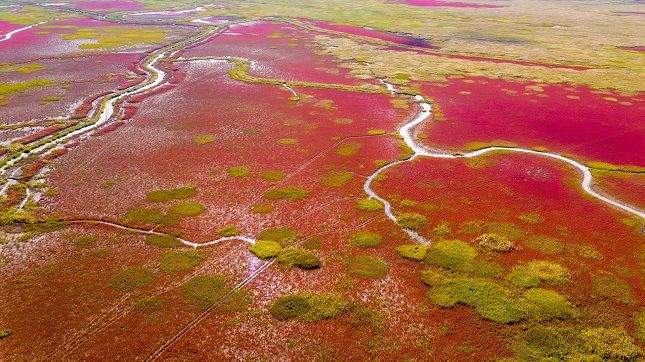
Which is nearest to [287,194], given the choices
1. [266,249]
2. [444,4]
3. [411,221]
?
[266,249]

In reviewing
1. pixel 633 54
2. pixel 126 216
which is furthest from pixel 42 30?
pixel 633 54

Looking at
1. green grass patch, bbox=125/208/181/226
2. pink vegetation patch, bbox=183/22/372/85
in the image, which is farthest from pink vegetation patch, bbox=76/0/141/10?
green grass patch, bbox=125/208/181/226

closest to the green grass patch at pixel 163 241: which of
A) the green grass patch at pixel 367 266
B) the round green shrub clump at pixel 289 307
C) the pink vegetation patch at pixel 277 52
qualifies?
the round green shrub clump at pixel 289 307

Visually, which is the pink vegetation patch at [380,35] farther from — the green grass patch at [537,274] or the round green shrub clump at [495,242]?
the green grass patch at [537,274]

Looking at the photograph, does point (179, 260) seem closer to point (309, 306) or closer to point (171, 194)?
point (171, 194)

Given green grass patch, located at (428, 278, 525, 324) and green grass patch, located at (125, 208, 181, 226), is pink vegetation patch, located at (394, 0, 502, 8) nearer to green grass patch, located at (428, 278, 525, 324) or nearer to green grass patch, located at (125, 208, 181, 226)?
green grass patch, located at (125, 208, 181, 226)

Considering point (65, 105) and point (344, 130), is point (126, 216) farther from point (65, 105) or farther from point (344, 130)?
point (65, 105)
